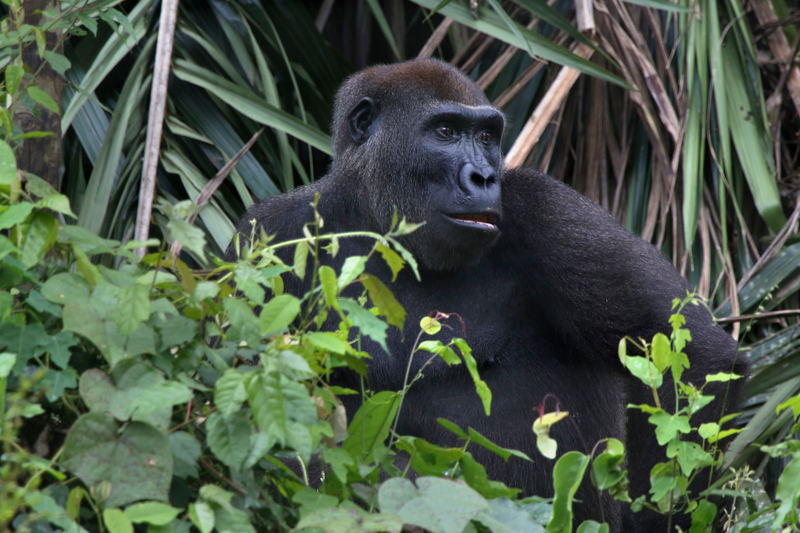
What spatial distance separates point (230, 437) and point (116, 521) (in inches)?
6.2

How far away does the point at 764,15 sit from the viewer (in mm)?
3924

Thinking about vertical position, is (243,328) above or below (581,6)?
below

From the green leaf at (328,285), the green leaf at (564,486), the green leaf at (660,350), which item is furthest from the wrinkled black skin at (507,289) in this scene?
the green leaf at (328,285)

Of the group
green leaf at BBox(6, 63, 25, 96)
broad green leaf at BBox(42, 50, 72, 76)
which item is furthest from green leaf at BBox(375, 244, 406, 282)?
broad green leaf at BBox(42, 50, 72, 76)

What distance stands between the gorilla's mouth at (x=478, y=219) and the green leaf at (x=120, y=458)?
1.40 metres

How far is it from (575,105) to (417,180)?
1.85 meters

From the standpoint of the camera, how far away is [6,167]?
3.61 ft

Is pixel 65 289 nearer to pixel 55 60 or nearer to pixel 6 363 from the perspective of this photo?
pixel 6 363

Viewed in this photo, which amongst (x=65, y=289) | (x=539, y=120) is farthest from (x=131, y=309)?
(x=539, y=120)

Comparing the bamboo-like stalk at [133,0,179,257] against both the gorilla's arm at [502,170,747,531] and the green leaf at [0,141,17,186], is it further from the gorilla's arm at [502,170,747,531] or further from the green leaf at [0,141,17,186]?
the green leaf at [0,141,17,186]

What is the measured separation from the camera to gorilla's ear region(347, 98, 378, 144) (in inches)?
104

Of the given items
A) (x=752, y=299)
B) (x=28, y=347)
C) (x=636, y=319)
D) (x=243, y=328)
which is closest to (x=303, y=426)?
(x=243, y=328)

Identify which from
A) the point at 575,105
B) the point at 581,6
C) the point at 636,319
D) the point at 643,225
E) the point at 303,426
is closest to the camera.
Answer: the point at 303,426

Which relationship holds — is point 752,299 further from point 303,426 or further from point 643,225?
point 303,426
